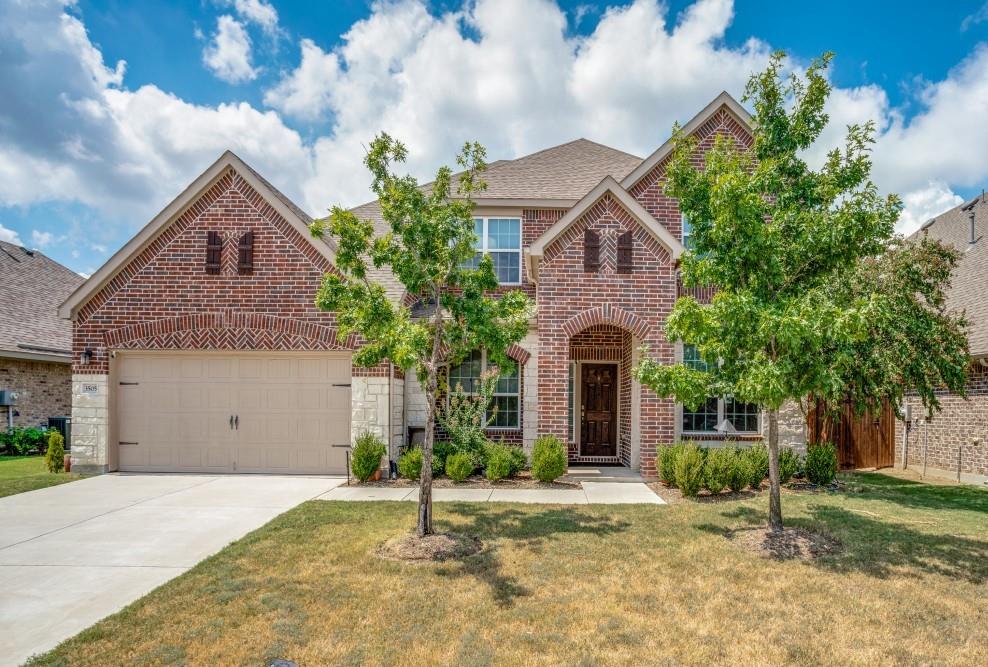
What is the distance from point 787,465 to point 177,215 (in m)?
13.5

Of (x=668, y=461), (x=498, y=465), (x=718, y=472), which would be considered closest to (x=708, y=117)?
(x=668, y=461)

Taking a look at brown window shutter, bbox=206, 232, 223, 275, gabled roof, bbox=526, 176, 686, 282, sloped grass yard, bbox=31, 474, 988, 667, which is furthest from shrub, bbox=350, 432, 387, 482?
gabled roof, bbox=526, 176, 686, 282

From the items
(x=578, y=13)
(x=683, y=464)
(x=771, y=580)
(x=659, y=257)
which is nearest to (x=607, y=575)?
(x=771, y=580)

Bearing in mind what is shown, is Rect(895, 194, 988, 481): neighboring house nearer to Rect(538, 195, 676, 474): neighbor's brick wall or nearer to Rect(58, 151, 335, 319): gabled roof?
Rect(538, 195, 676, 474): neighbor's brick wall

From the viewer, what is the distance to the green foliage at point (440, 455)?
11508 millimetres

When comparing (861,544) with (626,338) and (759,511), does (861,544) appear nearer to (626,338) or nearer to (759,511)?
(759,511)

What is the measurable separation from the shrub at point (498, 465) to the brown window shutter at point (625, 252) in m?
4.48

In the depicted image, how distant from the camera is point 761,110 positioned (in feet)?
25.9

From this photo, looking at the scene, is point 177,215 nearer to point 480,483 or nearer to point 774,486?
point 480,483

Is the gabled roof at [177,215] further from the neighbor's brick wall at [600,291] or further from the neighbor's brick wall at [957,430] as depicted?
the neighbor's brick wall at [957,430]

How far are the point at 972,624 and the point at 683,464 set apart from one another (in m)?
5.27

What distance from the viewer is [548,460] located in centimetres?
1101

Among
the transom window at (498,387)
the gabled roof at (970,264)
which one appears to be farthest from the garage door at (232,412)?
the gabled roof at (970,264)

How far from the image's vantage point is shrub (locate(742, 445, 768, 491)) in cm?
1073
